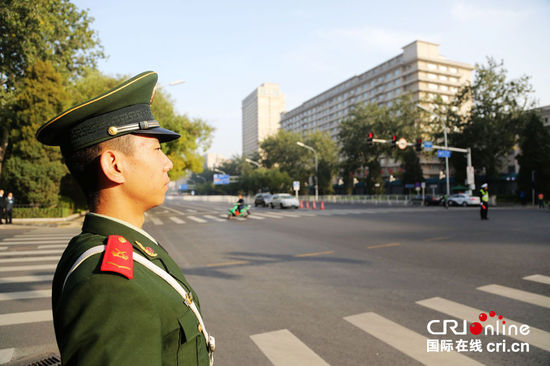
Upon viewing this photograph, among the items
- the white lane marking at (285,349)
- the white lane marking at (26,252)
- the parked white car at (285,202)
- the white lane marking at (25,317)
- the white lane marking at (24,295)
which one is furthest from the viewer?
the parked white car at (285,202)

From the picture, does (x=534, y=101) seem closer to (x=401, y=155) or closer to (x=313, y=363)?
(x=401, y=155)

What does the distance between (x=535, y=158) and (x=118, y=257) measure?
4438 centimetres

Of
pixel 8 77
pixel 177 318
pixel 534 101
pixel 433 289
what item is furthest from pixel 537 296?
pixel 534 101

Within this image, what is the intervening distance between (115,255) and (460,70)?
10049cm

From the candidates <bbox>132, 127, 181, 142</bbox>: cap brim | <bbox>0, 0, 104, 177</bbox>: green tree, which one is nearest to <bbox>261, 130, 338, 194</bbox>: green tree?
<bbox>0, 0, 104, 177</bbox>: green tree

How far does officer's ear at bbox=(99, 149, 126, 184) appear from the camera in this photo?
123 cm

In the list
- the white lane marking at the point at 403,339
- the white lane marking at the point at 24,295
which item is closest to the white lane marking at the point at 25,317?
the white lane marking at the point at 24,295

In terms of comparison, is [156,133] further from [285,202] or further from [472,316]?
[285,202]

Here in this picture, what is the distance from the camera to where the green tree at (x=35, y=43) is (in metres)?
16.5

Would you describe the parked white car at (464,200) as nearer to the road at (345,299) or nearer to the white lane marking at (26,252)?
the road at (345,299)

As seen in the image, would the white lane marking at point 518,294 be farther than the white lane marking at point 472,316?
Yes

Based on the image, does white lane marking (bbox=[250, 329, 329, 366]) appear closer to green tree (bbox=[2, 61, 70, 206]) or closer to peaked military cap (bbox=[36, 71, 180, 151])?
peaked military cap (bbox=[36, 71, 180, 151])

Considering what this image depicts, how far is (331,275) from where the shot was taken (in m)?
6.59

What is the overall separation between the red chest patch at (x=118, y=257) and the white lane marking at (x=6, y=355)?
3.31m
